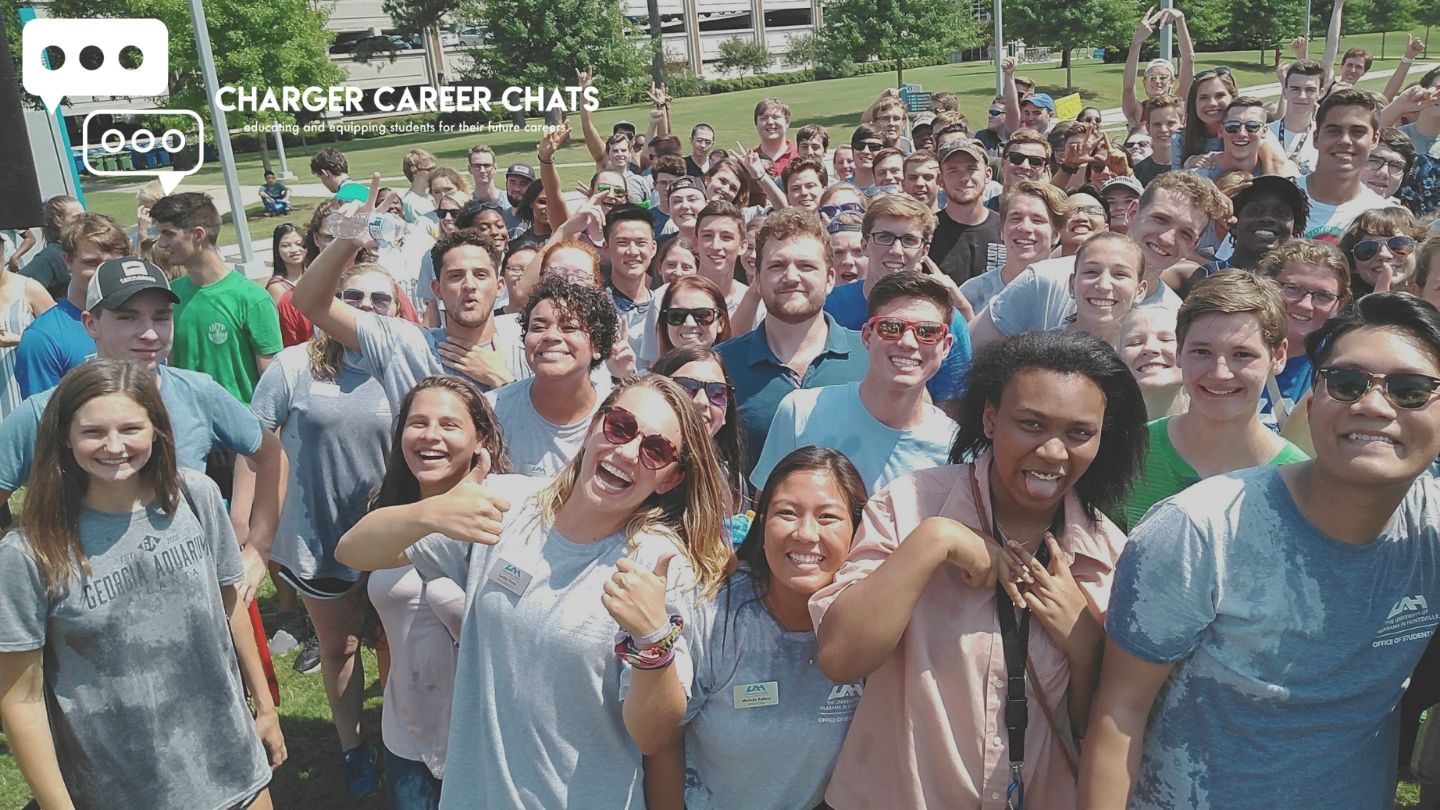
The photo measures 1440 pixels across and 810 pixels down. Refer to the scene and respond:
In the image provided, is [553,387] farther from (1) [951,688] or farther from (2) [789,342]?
(1) [951,688]

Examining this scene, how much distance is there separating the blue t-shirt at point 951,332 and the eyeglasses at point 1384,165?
12.2 ft

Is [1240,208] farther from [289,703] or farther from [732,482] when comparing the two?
[289,703]

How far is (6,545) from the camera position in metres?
2.78

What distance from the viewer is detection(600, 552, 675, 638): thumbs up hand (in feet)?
7.62

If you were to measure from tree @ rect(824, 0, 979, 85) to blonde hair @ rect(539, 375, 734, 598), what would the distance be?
4054 centimetres

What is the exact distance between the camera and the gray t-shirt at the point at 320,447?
4.39 m

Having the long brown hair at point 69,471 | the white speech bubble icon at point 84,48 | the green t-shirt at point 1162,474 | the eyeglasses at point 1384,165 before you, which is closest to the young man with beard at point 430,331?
the long brown hair at point 69,471

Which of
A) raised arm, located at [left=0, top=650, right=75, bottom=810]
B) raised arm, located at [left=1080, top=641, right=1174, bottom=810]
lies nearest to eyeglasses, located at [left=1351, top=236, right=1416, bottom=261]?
raised arm, located at [left=1080, top=641, right=1174, bottom=810]

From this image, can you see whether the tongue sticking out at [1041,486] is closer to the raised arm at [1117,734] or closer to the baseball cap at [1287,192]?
the raised arm at [1117,734]

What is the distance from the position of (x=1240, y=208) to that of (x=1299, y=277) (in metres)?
1.36

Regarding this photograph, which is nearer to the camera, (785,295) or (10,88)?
(785,295)

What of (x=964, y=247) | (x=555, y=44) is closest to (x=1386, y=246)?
(x=964, y=247)

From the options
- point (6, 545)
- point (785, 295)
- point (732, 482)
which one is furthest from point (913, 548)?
point (6, 545)

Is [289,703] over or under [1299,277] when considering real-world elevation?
under
